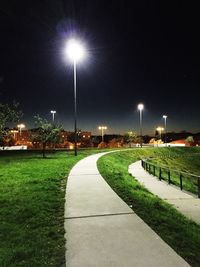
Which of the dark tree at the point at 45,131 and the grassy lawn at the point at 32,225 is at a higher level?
the dark tree at the point at 45,131

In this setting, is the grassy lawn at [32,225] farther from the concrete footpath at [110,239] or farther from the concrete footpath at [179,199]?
the concrete footpath at [179,199]

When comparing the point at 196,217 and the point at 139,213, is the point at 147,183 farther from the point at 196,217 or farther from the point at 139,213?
the point at 139,213

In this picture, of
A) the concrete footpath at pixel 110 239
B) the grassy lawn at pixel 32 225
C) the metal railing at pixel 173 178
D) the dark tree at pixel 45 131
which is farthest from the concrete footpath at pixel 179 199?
the dark tree at pixel 45 131

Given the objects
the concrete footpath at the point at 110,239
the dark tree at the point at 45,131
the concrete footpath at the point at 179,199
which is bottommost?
the concrete footpath at the point at 179,199

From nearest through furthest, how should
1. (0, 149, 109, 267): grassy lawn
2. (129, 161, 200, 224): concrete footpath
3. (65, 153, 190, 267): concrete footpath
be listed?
(65, 153, 190, 267): concrete footpath
(0, 149, 109, 267): grassy lawn
(129, 161, 200, 224): concrete footpath

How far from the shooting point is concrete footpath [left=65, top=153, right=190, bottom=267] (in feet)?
16.2

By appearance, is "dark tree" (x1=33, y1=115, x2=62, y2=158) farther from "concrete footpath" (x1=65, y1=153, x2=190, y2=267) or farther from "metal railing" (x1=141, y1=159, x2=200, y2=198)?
"concrete footpath" (x1=65, y1=153, x2=190, y2=267)

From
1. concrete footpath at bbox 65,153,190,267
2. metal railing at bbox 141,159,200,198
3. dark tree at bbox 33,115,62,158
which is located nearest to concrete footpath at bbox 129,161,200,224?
metal railing at bbox 141,159,200,198

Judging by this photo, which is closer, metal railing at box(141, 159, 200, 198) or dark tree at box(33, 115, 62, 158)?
metal railing at box(141, 159, 200, 198)

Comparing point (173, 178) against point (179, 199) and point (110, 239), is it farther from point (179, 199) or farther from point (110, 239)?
point (110, 239)

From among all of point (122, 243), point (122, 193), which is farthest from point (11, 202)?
point (122, 243)

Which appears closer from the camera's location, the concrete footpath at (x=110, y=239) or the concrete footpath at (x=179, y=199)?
the concrete footpath at (x=110, y=239)

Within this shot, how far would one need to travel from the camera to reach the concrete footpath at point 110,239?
4941 mm

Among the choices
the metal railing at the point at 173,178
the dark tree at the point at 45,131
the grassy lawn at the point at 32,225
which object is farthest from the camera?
the dark tree at the point at 45,131
